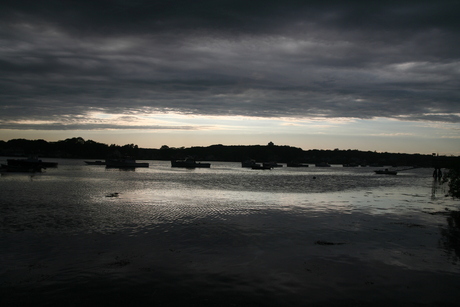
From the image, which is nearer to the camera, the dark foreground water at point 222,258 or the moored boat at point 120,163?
the dark foreground water at point 222,258

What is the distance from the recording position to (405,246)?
1786 cm

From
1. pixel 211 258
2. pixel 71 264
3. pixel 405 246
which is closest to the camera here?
pixel 71 264

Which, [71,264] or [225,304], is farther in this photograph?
[71,264]

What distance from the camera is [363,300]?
35.4ft

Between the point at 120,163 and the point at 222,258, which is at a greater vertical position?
the point at 120,163

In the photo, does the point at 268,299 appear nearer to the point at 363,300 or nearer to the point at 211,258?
the point at 363,300

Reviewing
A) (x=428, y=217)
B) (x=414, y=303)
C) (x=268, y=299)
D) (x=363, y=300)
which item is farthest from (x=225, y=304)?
(x=428, y=217)

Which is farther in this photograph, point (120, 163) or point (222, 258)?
point (120, 163)

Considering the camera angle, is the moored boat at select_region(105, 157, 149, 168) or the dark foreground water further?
the moored boat at select_region(105, 157, 149, 168)

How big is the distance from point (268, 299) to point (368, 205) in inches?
1073

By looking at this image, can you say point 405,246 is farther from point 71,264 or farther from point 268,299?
point 71,264

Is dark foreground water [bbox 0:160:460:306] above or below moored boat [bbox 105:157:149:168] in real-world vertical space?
below

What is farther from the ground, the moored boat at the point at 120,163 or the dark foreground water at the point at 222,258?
the moored boat at the point at 120,163

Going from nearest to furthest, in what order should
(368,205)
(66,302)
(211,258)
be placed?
(66,302)
(211,258)
(368,205)
